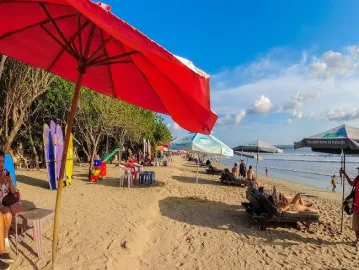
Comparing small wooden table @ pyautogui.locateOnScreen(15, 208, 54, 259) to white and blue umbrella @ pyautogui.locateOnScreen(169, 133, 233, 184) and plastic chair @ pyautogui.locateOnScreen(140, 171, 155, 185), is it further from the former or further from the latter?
plastic chair @ pyautogui.locateOnScreen(140, 171, 155, 185)

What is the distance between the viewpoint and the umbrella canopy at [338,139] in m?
6.97

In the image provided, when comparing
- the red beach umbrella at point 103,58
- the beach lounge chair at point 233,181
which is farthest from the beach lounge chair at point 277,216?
the beach lounge chair at point 233,181

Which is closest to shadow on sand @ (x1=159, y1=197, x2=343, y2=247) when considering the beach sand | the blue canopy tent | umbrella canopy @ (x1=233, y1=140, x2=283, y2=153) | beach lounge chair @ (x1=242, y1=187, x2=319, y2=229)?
the beach sand

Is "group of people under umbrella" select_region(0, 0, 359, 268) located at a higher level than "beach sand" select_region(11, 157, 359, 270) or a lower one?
higher

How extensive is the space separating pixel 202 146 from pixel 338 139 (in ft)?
20.4

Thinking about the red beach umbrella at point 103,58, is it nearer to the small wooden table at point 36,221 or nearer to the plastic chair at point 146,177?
the small wooden table at point 36,221

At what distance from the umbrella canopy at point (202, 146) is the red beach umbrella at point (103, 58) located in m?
8.01

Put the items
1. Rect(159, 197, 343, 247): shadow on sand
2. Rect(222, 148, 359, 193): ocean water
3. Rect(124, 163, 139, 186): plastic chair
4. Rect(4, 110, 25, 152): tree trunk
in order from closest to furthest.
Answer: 1. Rect(159, 197, 343, 247): shadow on sand
2. Rect(4, 110, 25, 152): tree trunk
3. Rect(124, 163, 139, 186): plastic chair
4. Rect(222, 148, 359, 193): ocean water

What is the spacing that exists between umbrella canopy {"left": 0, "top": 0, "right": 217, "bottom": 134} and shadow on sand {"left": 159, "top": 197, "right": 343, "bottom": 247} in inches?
180

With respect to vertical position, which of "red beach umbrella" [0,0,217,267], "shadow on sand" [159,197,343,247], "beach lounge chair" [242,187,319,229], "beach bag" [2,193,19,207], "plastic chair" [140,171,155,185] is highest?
"red beach umbrella" [0,0,217,267]

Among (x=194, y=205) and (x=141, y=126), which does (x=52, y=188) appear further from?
(x=141, y=126)

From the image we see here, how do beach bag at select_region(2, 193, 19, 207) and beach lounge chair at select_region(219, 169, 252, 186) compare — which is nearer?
beach bag at select_region(2, 193, 19, 207)

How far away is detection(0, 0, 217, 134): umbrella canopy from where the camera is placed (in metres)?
2.33

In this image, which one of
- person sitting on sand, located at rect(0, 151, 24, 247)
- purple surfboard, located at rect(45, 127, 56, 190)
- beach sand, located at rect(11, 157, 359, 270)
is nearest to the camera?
person sitting on sand, located at rect(0, 151, 24, 247)
